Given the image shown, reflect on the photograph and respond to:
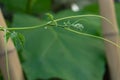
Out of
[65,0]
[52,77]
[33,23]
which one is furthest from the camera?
[65,0]

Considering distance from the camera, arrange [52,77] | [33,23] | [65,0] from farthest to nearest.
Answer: [65,0]
[33,23]
[52,77]

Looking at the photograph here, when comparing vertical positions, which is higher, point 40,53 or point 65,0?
point 65,0

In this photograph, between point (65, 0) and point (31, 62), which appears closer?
point (31, 62)

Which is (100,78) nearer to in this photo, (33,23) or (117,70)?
(117,70)

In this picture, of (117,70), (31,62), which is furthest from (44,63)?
(117,70)
